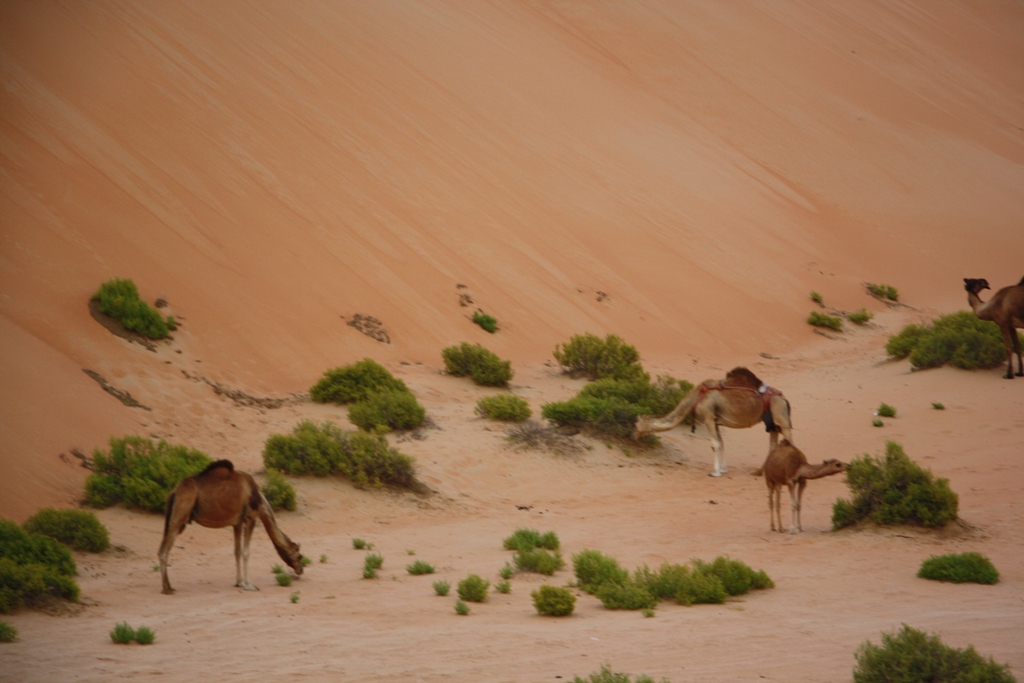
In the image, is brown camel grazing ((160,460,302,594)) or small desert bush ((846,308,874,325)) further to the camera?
small desert bush ((846,308,874,325))

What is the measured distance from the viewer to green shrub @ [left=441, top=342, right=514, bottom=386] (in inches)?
740

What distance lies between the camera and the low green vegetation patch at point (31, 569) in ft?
27.0

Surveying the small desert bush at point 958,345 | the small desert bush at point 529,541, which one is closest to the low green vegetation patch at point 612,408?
the small desert bush at point 529,541

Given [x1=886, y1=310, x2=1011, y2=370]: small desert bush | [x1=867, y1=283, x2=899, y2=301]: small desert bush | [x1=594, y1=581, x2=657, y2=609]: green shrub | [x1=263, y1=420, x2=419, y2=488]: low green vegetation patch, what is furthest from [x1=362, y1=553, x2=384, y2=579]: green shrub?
[x1=867, y1=283, x2=899, y2=301]: small desert bush

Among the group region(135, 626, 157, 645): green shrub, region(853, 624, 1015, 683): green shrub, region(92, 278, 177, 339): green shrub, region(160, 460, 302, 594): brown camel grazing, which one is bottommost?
region(135, 626, 157, 645): green shrub

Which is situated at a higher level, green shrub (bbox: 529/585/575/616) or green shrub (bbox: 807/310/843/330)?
green shrub (bbox: 807/310/843/330)

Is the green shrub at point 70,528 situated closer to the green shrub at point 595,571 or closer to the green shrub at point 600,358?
the green shrub at point 595,571

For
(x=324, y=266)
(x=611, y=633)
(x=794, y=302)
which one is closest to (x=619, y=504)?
(x=611, y=633)

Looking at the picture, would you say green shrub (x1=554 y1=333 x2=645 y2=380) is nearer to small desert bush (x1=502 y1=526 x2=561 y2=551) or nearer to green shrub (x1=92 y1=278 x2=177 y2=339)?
green shrub (x1=92 y1=278 x2=177 y2=339)

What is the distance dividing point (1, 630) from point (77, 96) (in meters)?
17.5

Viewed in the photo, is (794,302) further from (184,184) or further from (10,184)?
(10,184)

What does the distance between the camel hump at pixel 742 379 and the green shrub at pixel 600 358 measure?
4.83 meters

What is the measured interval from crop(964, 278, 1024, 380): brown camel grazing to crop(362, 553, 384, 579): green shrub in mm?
12945

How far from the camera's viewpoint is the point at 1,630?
7215 millimetres
